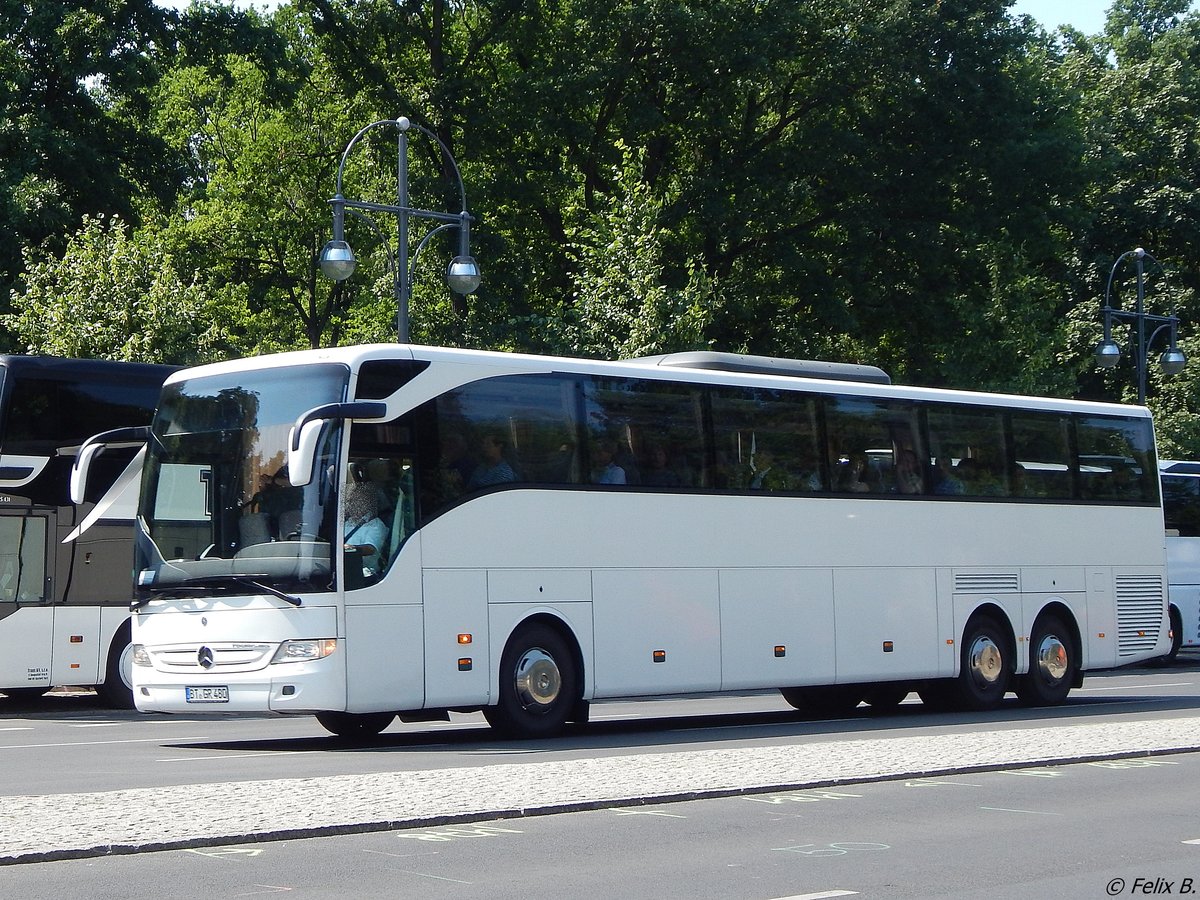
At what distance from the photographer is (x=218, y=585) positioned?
580 inches

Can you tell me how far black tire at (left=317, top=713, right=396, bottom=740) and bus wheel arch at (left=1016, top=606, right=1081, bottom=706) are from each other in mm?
8302

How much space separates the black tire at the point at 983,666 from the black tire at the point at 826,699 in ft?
3.88

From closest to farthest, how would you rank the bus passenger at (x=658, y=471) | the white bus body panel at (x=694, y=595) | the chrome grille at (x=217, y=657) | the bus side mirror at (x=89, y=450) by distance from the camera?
the chrome grille at (x=217, y=657), the white bus body panel at (x=694, y=595), the bus side mirror at (x=89, y=450), the bus passenger at (x=658, y=471)

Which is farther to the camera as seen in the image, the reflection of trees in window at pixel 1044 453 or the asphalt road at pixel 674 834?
the reflection of trees in window at pixel 1044 453

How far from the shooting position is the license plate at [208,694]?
14617 mm

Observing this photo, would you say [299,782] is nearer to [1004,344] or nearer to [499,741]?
[499,741]

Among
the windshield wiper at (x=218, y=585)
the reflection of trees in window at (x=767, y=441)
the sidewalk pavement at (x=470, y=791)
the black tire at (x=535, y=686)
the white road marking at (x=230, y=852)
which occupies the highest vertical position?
the reflection of trees in window at (x=767, y=441)

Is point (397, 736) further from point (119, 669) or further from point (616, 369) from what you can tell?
point (119, 669)

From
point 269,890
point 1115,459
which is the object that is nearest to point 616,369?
point 1115,459

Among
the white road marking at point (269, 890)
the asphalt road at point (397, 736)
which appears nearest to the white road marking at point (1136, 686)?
the asphalt road at point (397, 736)

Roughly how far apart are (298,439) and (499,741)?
361 centimetres

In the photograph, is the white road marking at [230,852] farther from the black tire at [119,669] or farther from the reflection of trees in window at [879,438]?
the black tire at [119,669]

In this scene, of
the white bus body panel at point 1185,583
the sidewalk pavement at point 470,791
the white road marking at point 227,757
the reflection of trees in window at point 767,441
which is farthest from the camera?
the white bus body panel at point 1185,583

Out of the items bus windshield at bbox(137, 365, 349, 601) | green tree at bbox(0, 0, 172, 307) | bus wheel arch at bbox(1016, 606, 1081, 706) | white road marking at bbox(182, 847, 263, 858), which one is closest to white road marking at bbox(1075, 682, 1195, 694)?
bus wheel arch at bbox(1016, 606, 1081, 706)
